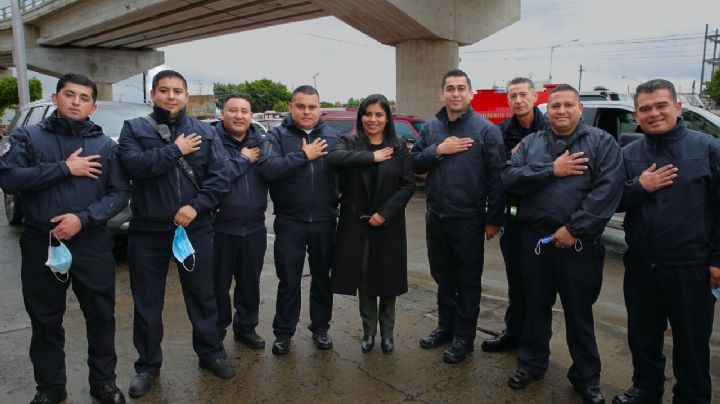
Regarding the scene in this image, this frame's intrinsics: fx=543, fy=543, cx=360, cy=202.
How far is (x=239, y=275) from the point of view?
13.1 feet

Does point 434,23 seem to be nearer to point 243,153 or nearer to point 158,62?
point 243,153

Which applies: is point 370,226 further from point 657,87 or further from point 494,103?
point 494,103

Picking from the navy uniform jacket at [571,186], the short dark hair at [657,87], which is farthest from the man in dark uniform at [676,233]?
the navy uniform jacket at [571,186]

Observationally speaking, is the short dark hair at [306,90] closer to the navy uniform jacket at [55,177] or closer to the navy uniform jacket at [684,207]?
the navy uniform jacket at [55,177]

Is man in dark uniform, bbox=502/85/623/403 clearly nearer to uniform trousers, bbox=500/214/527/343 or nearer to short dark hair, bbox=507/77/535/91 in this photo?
uniform trousers, bbox=500/214/527/343

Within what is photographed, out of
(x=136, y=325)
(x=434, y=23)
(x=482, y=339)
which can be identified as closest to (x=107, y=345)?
(x=136, y=325)

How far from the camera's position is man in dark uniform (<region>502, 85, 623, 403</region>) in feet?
10.2

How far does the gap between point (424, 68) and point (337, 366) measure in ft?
56.4

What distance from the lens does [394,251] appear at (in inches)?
154

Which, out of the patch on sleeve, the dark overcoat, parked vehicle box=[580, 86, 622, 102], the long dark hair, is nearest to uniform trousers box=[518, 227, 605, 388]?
the dark overcoat

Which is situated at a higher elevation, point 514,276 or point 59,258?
point 59,258

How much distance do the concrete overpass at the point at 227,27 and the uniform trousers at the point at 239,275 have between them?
564 inches

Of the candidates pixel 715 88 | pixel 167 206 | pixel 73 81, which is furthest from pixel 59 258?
pixel 715 88

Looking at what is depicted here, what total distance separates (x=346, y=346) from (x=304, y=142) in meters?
1.57
